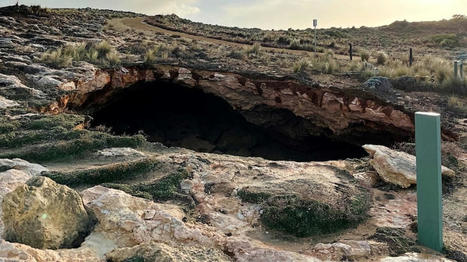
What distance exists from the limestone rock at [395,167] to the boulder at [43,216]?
4.88m

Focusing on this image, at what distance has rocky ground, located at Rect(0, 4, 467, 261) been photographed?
14.1 feet

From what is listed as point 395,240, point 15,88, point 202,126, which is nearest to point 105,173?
point 395,240

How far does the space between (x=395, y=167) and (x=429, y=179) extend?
84.8 inches

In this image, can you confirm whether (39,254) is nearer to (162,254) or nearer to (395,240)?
(162,254)

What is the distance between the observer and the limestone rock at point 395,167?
272 inches

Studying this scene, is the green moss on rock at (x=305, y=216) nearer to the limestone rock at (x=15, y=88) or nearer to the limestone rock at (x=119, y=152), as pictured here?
the limestone rock at (x=119, y=152)

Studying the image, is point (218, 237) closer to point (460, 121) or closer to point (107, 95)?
point (460, 121)

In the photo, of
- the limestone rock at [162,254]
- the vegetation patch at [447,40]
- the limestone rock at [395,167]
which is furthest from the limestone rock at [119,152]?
the vegetation patch at [447,40]

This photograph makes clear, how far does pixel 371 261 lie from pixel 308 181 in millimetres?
1915

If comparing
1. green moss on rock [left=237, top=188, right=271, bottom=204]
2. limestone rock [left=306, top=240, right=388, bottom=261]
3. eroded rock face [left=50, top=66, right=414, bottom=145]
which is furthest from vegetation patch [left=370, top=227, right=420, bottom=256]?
eroded rock face [left=50, top=66, right=414, bottom=145]

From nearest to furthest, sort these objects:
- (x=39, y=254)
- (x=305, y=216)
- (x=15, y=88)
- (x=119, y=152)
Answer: (x=39, y=254) < (x=305, y=216) < (x=119, y=152) < (x=15, y=88)

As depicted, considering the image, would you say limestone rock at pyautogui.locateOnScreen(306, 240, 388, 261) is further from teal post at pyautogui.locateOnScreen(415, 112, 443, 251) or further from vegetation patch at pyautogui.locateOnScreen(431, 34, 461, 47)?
vegetation patch at pyautogui.locateOnScreen(431, 34, 461, 47)

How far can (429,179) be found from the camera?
16.2 feet

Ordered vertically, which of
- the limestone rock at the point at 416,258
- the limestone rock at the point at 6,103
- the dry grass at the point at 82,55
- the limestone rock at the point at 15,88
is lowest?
the limestone rock at the point at 416,258
